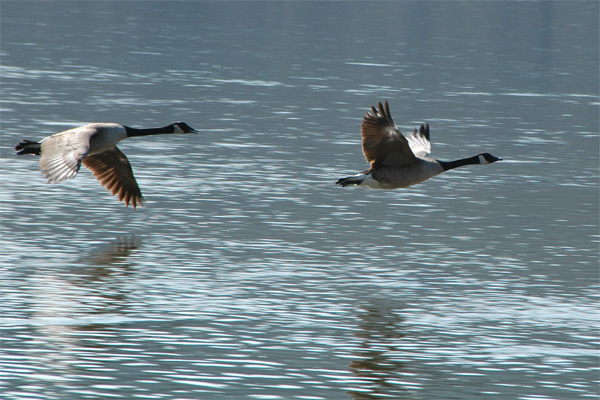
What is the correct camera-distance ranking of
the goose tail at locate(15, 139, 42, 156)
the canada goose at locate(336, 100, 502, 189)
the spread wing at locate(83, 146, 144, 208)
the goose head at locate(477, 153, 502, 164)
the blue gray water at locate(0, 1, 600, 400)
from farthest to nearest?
the spread wing at locate(83, 146, 144, 208), the goose head at locate(477, 153, 502, 164), the canada goose at locate(336, 100, 502, 189), the goose tail at locate(15, 139, 42, 156), the blue gray water at locate(0, 1, 600, 400)

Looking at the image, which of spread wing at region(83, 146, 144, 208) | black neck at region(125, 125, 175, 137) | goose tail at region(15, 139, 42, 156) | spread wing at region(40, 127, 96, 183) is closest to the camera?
spread wing at region(40, 127, 96, 183)

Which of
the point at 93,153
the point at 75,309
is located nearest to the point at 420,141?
the point at 93,153

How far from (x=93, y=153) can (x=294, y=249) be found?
3.34m

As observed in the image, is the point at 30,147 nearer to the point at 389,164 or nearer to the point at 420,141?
the point at 389,164

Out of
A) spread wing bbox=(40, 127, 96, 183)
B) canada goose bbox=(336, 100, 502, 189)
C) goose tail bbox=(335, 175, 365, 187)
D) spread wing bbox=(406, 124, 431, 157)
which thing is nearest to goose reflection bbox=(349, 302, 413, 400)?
goose tail bbox=(335, 175, 365, 187)

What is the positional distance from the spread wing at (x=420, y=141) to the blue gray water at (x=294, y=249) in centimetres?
161

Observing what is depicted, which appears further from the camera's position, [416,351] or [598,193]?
[598,193]

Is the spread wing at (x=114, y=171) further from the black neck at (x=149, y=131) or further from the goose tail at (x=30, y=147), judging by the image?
the goose tail at (x=30, y=147)

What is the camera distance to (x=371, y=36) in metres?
59.8

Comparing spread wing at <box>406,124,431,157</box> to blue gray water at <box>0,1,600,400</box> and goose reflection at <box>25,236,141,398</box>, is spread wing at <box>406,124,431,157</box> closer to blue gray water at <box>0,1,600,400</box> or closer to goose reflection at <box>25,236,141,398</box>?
blue gray water at <box>0,1,600,400</box>

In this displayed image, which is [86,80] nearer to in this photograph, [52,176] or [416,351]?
[52,176]

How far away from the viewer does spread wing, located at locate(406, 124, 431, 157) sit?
17.9 metres

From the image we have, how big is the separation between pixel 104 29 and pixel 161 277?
42.9 m

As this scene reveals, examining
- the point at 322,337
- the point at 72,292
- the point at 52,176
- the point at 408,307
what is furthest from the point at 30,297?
the point at 408,307
